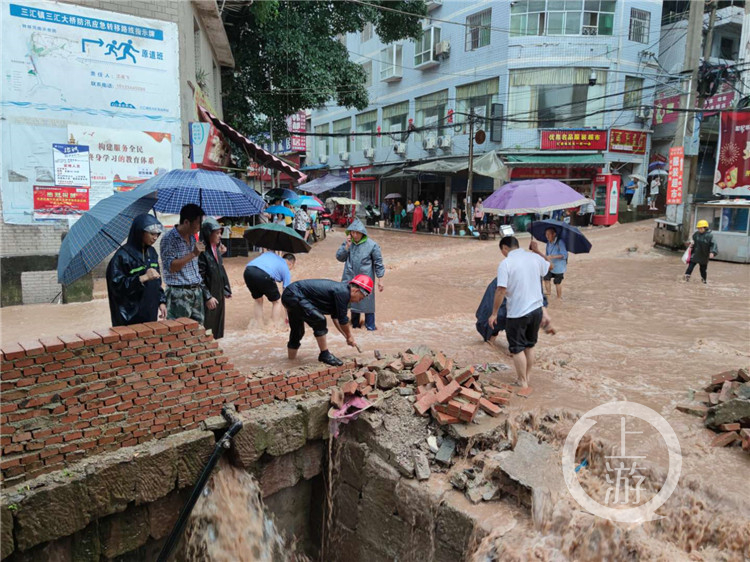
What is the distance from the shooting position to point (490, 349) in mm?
6801

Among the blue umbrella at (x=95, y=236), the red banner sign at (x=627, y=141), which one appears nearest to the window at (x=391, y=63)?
the red banner sign at (x=627, y=141)

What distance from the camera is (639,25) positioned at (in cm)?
2252

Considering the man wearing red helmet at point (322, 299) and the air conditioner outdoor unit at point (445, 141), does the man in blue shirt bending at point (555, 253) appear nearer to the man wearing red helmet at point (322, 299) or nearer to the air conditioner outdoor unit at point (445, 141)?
the man wearing red helmet at point (322, 299)

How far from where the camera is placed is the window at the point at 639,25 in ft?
73.1

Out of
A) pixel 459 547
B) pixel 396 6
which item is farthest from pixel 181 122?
pixel 396 6

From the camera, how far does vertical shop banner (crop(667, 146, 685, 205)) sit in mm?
15103

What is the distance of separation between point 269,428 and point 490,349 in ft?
11.4

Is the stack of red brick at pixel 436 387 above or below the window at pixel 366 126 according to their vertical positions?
below

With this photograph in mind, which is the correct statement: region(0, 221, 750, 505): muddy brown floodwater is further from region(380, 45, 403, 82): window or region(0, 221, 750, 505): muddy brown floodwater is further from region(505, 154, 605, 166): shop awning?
region(380, 45, 403, 82): window

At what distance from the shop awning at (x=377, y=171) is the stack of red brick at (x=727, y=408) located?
25.7m

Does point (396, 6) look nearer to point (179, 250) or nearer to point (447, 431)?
point (179, 250)

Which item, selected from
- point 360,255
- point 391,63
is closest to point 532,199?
point 360,255

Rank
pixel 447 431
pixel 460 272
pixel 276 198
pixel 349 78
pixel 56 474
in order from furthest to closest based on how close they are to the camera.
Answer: pixel 349 78
pixel 276 198
pixel 460 272
pixel 447 431
pixel 56 474

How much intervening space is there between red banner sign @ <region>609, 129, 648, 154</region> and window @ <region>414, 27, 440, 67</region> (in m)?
9.80
